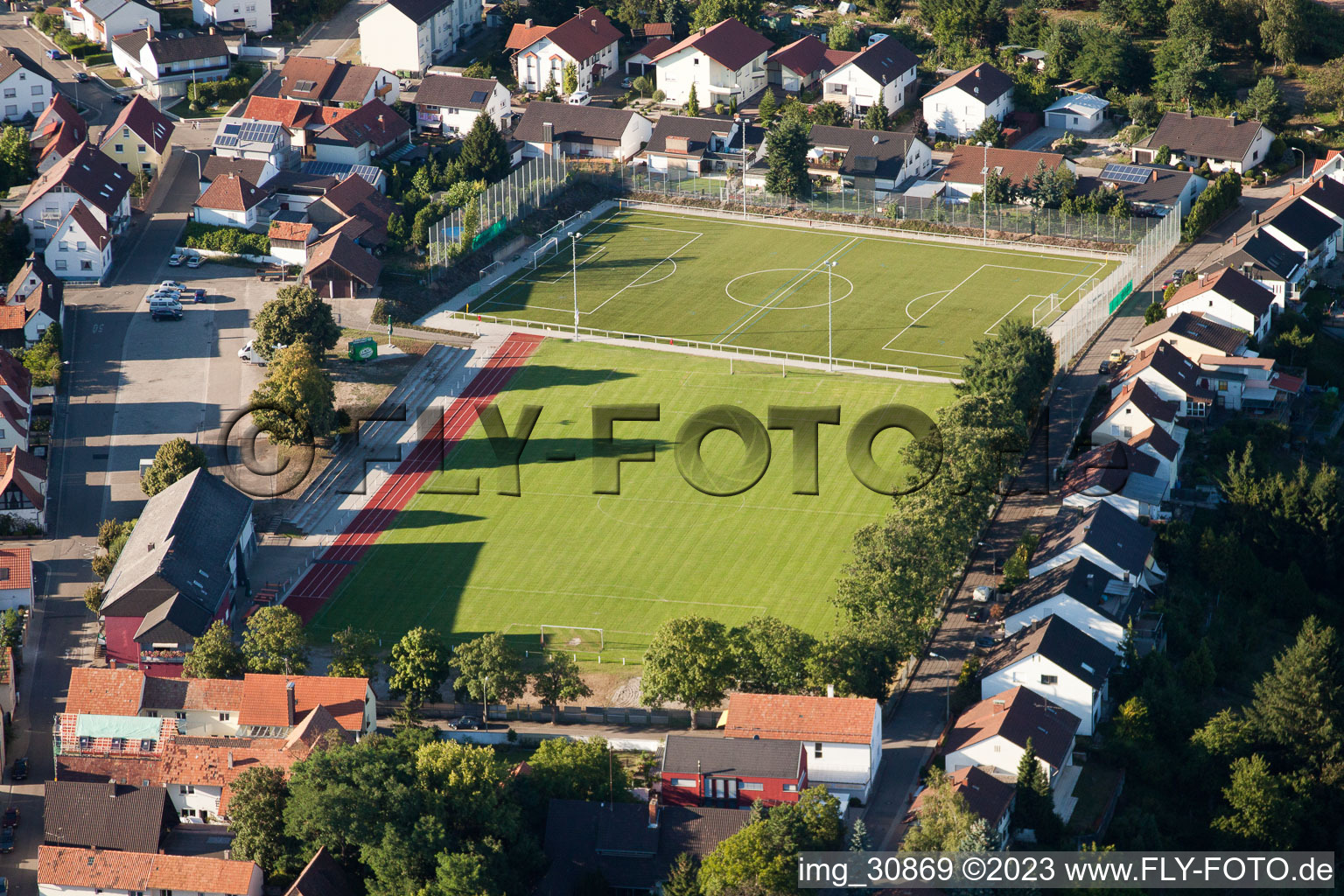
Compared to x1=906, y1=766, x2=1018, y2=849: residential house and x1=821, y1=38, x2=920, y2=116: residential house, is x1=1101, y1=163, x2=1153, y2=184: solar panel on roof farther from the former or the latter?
x1=906, y1=766, x2=1018, y2=849: residential house

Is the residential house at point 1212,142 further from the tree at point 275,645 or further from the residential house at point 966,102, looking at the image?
the tree at point 275,645

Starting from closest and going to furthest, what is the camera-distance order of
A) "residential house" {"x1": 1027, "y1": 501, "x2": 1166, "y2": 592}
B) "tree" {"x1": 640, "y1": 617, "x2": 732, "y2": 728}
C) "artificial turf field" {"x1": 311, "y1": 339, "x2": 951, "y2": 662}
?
"tree" {"x1": 640, "y1": 617, "x2": 732, "y2": 728} < "residential house" {"x1": 1027, "y1": 501, "x2": 1166, "y2": 592} < "artificial turf field" {"x1": 311, "y1": 339, "x2": 951, "y2": 662}

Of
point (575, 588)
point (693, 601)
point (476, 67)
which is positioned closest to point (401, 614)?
point (575, 588)

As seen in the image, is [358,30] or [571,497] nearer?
[571,497]

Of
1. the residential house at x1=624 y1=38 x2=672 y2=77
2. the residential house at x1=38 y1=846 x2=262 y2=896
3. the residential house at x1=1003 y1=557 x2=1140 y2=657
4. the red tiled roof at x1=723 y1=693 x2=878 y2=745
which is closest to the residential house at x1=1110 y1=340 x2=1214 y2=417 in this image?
the residential house at x1=1003 y1=557 x2=1140 y2=657

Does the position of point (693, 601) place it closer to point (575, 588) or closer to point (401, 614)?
point (575, 588)

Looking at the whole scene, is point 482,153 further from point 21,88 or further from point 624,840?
point 624,840
